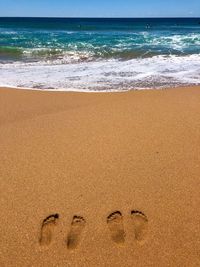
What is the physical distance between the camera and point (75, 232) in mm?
2518

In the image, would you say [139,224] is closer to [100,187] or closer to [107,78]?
[100,187]

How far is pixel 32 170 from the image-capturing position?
129 inches

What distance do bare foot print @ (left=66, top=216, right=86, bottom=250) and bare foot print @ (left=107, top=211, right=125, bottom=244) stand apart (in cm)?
21

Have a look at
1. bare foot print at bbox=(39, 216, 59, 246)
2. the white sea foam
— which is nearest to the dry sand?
bare foot print at bbox=(39, 216, 59, 246)

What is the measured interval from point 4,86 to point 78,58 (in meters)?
6.93

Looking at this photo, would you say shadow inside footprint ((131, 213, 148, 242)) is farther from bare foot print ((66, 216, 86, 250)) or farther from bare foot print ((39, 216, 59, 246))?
bare foot print ((39, 216, 59, 246))

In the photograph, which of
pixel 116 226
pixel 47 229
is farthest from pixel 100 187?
pixel 47 229

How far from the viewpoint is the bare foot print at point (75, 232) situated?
2408 mm

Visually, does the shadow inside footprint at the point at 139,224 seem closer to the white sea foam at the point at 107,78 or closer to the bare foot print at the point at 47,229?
the bare foot print at the point at 47,229

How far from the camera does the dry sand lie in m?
2.35

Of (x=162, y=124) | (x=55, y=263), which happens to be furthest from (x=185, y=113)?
(x=55, y=263)

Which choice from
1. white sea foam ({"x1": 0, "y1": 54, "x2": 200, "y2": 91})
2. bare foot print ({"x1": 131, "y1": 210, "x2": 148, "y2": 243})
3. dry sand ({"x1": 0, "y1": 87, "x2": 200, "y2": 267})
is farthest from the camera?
white sea foam ({"x1": 0, "y1": 54, "x2": 200, "y2": 91})

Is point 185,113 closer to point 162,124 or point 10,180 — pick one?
point 162,124

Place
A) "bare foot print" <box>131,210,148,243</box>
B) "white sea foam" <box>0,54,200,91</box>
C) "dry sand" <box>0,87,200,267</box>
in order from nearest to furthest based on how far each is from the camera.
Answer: "dry sand" <box>0,87,200,267</box> < "bare foot print" <box>131,210,148,243</box> < "white sea foam" <box>0,54,200,91</box>
